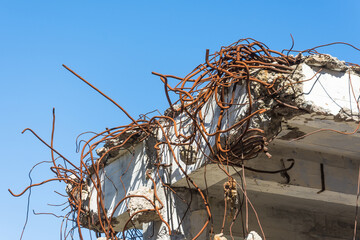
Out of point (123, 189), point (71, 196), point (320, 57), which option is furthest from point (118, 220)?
point (320, 57)

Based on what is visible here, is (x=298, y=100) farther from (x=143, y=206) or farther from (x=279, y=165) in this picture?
(x=143, y=206)

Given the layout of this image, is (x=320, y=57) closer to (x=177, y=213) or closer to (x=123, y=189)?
(x=177, y=213)

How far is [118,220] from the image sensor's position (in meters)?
7.13

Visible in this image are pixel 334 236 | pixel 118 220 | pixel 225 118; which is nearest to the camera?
pixel 225 118

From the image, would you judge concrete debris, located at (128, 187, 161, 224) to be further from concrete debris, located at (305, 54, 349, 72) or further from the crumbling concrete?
concrete debris, located at (305, 54, 349, 72)

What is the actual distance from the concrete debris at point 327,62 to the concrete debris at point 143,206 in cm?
218

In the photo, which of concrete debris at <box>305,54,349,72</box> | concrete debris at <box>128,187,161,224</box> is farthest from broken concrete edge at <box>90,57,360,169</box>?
concrete debris at <box>128,187,161,224</box>

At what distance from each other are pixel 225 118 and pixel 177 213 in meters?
1.15

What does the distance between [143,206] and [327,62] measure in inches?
94.0

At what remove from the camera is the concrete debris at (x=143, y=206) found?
639cm

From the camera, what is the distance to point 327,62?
5438 mm

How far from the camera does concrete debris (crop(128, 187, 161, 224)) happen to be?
6387mm

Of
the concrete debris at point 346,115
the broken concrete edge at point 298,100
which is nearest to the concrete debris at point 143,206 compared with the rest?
the broken concrete edge at point 298,100

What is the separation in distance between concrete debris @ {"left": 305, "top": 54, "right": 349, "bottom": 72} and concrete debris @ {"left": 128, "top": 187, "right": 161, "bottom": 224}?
218cm
